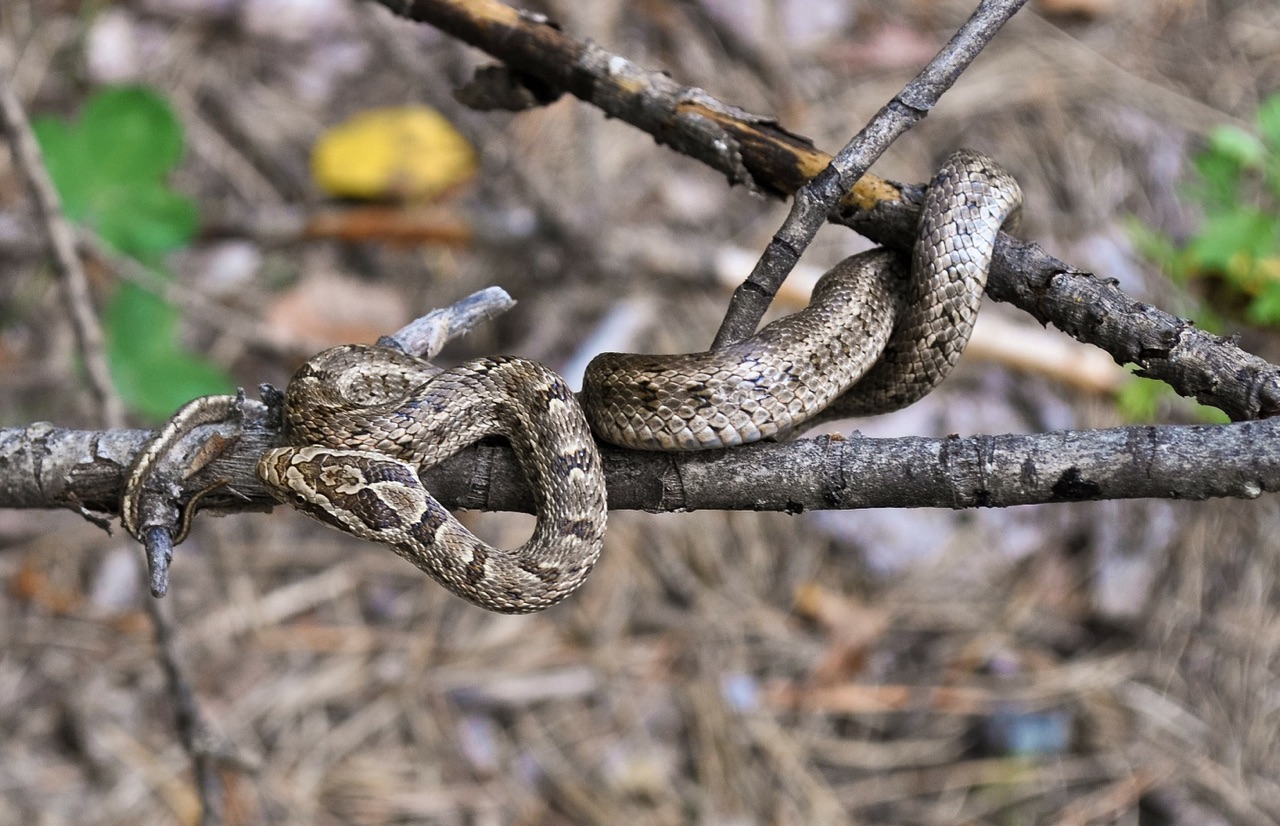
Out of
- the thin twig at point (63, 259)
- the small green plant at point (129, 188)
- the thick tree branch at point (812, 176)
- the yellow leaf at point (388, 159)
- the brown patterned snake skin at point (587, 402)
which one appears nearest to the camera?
the thick tree branch at point (812, 176)

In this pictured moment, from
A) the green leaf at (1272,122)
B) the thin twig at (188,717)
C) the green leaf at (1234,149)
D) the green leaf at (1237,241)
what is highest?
the green leaf at (1234,149)

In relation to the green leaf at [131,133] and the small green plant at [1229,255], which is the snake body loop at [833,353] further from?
the green leaf at [131,133]

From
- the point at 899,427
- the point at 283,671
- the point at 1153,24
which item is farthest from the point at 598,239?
the point at 1153,24

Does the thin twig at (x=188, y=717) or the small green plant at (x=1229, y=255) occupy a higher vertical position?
the small green plant at (x=1229, y=255)


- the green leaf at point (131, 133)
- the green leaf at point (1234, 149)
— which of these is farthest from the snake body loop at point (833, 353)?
the green leaf at point (131, 133)

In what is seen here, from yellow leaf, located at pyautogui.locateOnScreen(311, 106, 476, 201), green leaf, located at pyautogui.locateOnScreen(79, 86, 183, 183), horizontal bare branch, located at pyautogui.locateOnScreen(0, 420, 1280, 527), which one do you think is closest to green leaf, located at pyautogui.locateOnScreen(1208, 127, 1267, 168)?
horizontal bare branch, located at pyautogui.locateOnScreen(0, 420, 1280, 527)

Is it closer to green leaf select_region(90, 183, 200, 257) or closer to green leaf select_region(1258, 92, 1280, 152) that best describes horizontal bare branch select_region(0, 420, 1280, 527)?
green leaf select_region(90, 183, 200, 257)
